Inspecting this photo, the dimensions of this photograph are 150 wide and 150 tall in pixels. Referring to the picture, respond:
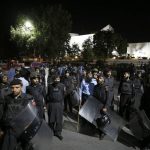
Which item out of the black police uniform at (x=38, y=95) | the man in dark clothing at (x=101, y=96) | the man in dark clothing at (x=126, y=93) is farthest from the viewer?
the man in dark clothing at (x=126, y=93)

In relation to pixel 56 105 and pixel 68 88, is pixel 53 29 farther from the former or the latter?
pixel 56 105

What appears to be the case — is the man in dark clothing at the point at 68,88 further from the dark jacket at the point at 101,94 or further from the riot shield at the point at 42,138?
the riot shield at the point at 42,138

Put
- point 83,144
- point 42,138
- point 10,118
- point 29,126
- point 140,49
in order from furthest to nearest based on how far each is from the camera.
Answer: point 140,49, point 83,144, point 42,138, point 29,126, point 10,118

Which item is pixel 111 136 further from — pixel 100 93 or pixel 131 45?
pixel 131 45

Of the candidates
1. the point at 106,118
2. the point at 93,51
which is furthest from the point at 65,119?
the point at 93,51

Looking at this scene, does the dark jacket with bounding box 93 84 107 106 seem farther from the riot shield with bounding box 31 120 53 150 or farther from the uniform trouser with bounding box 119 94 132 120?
the riot shield with bounding box 31 120 53 150

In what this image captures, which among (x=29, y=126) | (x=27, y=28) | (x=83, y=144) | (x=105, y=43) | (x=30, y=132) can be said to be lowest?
(x=83, y=144)

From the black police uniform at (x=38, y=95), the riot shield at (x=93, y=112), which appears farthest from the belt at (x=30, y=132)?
the riot shield at (x=93, y=112)

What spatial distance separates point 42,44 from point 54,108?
107 feet

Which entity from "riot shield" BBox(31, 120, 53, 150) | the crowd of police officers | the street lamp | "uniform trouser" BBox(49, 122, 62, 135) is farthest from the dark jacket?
the street lamp

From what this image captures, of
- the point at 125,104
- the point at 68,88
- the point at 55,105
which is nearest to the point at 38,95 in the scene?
the point at 55,105

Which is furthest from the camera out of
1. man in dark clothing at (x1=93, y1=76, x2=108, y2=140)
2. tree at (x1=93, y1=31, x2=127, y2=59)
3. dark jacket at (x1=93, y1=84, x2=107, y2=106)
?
tree at (x1=93, y1=31, x2=127, y2=59)

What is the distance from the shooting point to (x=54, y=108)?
31.4 ft

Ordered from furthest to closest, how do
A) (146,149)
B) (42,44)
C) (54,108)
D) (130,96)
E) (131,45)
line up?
(131,45) < (42,44) < (130,96) < (54,108) < (146,149)
